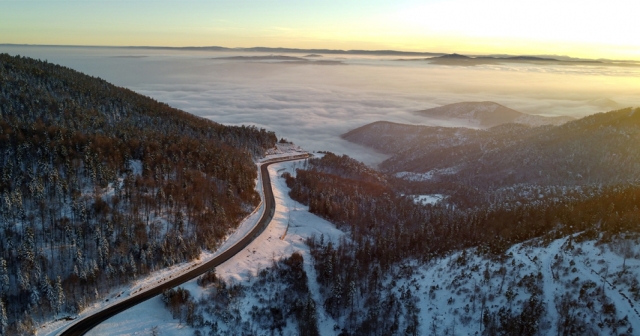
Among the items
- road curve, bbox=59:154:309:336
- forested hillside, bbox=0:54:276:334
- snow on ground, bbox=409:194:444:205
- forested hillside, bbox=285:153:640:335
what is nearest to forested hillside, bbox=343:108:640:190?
snow on ground, bbox=409:194:444:205

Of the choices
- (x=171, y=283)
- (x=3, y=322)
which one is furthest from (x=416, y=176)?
(x=3, y=322)

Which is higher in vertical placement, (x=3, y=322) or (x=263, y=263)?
(x=3, y=322)

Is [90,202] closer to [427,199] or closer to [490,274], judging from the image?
[490,274]

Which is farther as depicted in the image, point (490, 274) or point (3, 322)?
point (490, 274)

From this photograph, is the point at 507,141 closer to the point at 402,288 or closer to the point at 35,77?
the point at 402,288

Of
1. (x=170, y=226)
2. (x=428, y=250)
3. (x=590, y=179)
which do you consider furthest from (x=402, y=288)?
(x=590, y=179)

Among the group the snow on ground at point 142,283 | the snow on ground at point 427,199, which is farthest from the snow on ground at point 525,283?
the snow on ground at point 427,199
